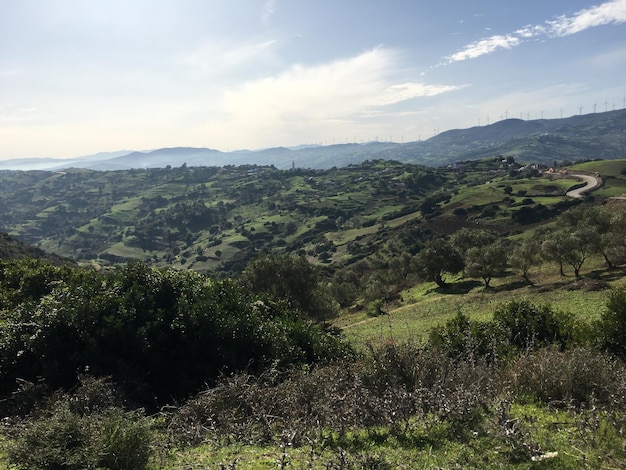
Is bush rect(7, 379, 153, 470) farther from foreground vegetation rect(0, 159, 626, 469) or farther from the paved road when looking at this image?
the paved road

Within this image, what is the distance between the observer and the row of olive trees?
43375 millimetres

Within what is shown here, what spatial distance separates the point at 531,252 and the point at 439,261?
12.3m

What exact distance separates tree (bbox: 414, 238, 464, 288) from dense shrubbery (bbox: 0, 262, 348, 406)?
42.0 meters

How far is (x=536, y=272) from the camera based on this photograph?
51094 millimetres

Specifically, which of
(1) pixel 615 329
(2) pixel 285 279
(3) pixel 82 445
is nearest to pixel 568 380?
(1) pixel 615 329

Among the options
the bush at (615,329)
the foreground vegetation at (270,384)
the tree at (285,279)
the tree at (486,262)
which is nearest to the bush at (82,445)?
the foreground vegetation at (270,384)

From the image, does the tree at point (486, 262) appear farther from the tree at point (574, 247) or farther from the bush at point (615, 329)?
the bush at point (615, 329)

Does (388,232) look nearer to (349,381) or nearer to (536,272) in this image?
(536,272)

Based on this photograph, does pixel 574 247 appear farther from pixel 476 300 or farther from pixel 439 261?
pixel 439 261

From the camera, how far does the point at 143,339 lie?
1412 centimetres

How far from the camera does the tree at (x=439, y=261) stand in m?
56.3

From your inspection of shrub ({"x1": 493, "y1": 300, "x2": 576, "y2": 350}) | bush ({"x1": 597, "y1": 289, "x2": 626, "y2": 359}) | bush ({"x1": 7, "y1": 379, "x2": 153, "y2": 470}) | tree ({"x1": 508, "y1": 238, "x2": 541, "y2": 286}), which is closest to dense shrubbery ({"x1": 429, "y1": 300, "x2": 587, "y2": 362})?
shrub ({"x1": 493, "y1": 300, "x2": 576, "y2": 350})

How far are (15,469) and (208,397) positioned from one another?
4.34 metres

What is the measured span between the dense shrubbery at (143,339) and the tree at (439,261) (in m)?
42.0
